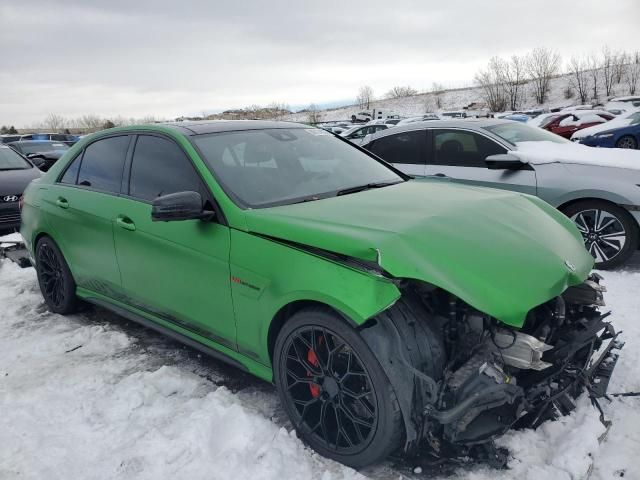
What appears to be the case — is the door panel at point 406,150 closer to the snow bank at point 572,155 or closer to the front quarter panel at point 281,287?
the snow bank at point 572,155

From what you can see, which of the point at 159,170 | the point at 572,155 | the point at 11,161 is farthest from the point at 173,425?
the point at 11,161

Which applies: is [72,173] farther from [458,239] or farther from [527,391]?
[527,391]

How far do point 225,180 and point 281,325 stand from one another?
0.93 m

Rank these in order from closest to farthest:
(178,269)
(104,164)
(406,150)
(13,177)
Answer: (178,269) < (104,164) < (406,150) < (13,177)

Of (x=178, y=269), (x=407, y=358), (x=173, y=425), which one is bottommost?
(x=173, y=425)

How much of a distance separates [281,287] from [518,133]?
4.68 m

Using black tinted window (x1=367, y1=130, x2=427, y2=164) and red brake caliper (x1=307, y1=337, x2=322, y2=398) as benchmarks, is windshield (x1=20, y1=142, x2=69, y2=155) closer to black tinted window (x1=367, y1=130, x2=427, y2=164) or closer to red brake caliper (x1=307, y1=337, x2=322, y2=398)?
black tinted window (x1=367, y1=130, x2=427, y2=164)

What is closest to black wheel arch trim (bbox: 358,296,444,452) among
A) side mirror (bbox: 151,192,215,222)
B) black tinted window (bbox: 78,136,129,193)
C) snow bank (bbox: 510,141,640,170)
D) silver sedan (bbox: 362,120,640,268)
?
side mirror (bbox: 151,192,215,222)

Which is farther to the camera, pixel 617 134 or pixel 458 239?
pixel 617 134

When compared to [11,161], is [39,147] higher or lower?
higher

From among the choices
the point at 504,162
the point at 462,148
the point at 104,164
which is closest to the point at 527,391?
the point at 104,164

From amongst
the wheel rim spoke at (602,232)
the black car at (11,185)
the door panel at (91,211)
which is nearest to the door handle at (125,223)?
the door panel at (91,211)

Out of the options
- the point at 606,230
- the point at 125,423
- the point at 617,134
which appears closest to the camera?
the point at 125,423

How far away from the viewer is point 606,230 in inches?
201
